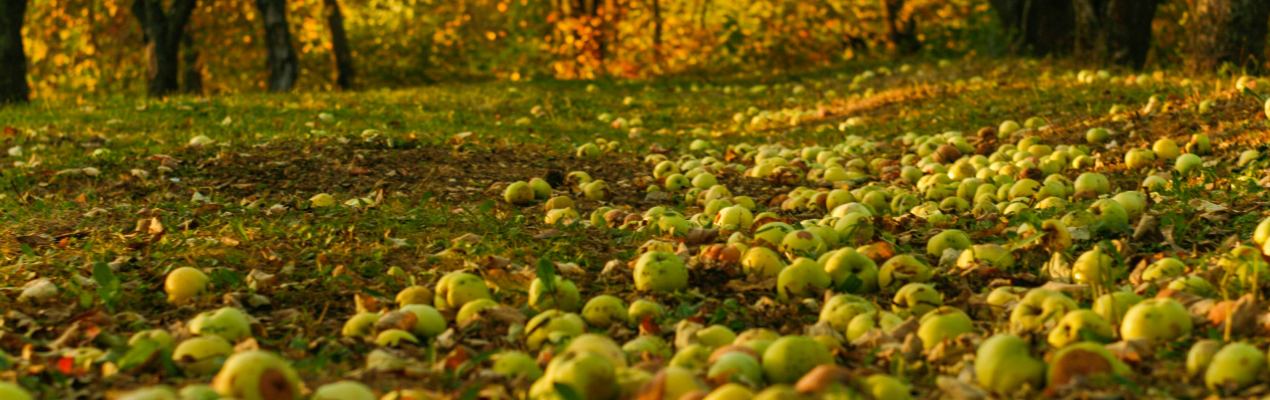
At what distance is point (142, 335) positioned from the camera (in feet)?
12.3

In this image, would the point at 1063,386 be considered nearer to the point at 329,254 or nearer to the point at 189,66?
the point at 329,254

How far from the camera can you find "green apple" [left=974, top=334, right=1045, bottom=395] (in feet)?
10.1

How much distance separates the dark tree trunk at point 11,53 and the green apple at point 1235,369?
1505 centimetres

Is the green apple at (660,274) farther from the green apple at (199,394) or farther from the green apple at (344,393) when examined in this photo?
the green apple at (199,394)

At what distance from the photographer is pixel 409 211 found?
6426 millimetres

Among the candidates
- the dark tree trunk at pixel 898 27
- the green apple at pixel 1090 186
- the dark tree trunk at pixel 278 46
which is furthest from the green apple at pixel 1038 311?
the dark tree trunk at pixel 898 27

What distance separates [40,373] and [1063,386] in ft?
8.75

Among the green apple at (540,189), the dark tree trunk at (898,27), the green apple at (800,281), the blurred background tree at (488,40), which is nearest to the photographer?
the green apple at (800,281)

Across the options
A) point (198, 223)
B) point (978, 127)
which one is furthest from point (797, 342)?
point (978, 127)

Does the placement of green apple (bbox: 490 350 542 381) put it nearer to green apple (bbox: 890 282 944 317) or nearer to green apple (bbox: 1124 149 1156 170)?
green apple (bbox: 890 282 944 317)

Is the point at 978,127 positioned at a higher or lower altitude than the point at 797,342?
lower

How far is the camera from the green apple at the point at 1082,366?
3.02 meters

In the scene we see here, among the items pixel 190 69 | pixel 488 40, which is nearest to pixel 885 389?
pixel 190 69

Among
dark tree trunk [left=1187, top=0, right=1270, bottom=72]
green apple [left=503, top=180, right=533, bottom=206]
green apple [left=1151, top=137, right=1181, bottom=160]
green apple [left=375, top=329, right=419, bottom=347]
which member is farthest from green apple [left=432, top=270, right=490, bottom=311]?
dark tree trunk [left=1187, top=0, right=1270, bottom=72]
